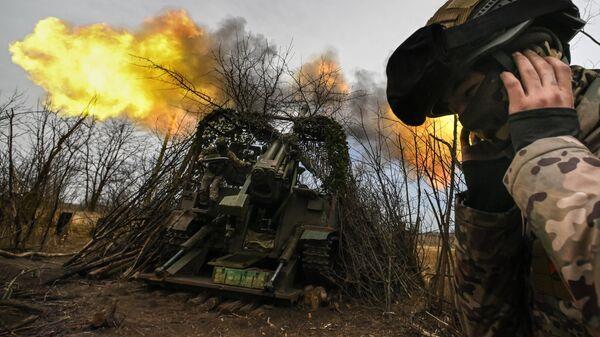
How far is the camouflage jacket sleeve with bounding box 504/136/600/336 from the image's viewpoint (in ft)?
2.33

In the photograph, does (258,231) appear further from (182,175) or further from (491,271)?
(491,271)

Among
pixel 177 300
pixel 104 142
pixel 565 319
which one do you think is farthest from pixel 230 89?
pixel 104 142

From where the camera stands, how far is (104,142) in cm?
1670

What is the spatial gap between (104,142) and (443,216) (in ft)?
52.3

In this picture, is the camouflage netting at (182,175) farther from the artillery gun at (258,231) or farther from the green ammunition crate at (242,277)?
the green ammunition crate at (242,277)

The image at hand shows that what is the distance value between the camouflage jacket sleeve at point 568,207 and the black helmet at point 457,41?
1.18ft

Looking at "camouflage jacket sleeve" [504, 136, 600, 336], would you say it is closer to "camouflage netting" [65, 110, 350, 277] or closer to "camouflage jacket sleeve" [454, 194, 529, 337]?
"camouflage jacket sleeve" [454, 194, 529, 337]

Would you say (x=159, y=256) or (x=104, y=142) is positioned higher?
A: (x=104, y=142)

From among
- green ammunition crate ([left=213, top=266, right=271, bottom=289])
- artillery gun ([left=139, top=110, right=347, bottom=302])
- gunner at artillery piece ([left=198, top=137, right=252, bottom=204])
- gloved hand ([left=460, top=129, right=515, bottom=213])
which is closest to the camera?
gloved hand ([left=460, top=129, right=515, bottom=213])

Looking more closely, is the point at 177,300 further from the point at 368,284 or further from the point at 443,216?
the point at 443,216

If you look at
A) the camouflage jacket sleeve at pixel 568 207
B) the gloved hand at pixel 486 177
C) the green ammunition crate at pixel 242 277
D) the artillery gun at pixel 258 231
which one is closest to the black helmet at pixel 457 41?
the gloved hand at pixel 486 177

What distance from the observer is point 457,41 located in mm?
1175

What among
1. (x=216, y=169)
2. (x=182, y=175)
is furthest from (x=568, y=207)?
(x=182, y=175)

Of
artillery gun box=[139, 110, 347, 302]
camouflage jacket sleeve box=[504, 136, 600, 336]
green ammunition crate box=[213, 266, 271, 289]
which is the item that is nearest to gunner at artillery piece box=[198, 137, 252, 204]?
artillery gun box=[139, 110, 347, 302]
